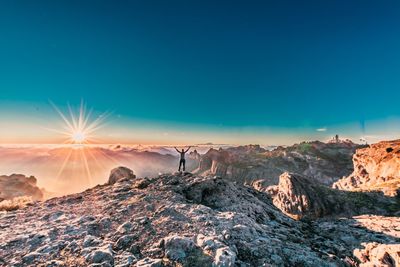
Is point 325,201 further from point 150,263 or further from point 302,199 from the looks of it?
point 150,263

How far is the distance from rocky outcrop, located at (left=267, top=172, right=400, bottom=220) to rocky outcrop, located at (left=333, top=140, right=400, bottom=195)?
2.25m

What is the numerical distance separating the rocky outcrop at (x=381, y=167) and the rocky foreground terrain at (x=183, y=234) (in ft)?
65.4

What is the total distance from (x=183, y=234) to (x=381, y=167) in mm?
50910

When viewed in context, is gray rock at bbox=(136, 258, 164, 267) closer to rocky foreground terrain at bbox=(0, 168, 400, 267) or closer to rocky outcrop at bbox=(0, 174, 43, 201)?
rocky foreground terrain at bbox=(0, 168, 400, 267)

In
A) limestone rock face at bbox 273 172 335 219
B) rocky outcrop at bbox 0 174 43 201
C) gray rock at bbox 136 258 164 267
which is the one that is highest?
gray rock at bbox 136 258 164 267

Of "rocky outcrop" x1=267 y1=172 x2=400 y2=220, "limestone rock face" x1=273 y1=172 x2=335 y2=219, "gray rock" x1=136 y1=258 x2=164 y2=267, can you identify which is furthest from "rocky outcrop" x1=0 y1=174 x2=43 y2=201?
"gray rock" x1=136 y1=258 x2=164 y2=267

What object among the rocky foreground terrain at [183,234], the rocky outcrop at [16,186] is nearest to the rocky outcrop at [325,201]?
the rocky foreground terrain at [183,234]

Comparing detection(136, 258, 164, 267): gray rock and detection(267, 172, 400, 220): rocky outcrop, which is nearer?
detection(136, 258, 164, 267): gray rock

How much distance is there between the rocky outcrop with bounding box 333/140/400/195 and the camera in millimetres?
27962

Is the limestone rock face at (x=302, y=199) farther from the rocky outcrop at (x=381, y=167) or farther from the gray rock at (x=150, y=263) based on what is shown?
the gray rock at (x=150, y=263)

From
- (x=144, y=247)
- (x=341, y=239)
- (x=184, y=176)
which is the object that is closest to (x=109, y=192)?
(x=184, y=176)

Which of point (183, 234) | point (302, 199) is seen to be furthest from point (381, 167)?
point (183, 234)

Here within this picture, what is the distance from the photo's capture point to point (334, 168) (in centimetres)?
18225

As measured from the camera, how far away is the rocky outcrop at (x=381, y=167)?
28.0 m
